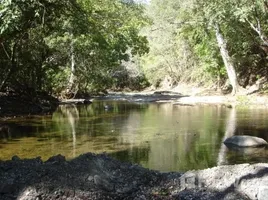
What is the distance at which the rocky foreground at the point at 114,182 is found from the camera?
7051 mm

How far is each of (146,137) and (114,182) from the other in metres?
7.80

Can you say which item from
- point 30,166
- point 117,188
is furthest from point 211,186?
point 30,166

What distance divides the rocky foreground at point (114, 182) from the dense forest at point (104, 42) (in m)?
5.87

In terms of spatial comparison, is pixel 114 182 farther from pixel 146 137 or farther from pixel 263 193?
pixel 146 137

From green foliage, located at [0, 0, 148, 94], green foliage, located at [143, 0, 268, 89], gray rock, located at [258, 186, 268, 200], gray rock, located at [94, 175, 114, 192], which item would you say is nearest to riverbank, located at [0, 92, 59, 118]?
green foliage, located at [0, 0, 148, 94]

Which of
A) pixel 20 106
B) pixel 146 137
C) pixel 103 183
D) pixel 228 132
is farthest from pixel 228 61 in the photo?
pixel 103 183

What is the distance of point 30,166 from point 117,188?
1783 mm

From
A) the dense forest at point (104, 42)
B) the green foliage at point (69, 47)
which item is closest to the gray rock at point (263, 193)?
the dense forest at point (104, 42)

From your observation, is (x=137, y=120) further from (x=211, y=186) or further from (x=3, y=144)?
(x=211, y=186)

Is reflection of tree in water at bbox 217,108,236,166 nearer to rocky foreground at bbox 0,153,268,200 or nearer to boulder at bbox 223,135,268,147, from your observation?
boulder at bbox 223,135,268,147

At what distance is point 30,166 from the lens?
7852 mm

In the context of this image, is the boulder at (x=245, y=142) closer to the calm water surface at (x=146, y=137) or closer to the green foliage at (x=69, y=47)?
the calm water surface at (x=146, y=137)

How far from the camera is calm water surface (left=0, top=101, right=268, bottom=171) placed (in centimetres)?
1195

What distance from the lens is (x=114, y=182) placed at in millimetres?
7746
